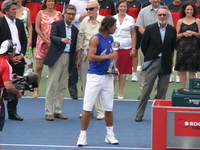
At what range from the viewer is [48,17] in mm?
12484

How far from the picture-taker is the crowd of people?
9.38m

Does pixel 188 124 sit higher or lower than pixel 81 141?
higher

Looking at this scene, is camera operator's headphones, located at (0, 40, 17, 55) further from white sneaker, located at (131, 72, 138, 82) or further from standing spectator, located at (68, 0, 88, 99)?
white sneaker, located at (131, 72, 138, 82)

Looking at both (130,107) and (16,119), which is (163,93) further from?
(16,119)

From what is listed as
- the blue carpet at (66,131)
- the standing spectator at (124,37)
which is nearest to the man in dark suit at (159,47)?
the blue carpet at (66,131)

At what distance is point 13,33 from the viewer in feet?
36.8

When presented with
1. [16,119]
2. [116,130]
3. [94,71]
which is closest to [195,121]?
[94,71]

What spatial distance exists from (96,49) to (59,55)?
1.93 meters

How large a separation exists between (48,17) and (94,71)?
3.45 m

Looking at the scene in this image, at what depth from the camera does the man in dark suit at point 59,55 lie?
36.6ft

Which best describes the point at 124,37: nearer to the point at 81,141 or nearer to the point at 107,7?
the point at 107,7

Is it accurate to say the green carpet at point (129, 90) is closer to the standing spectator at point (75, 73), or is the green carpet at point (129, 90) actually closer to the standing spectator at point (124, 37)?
the standing spectator at point (75, 73)

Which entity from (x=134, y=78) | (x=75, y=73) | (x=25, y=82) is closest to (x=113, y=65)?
(x=25, y=82)

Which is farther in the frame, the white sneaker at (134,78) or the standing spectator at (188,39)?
the white sneaker at (134,78)
